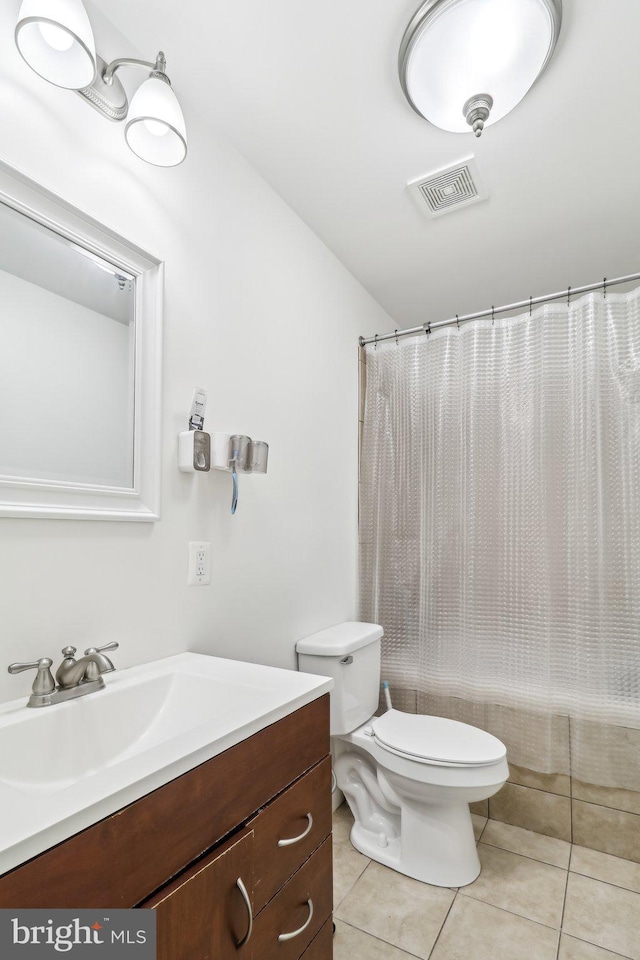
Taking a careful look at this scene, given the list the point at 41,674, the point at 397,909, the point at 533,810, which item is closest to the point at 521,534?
the point at 533,810

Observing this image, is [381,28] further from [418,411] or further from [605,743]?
[605,743]

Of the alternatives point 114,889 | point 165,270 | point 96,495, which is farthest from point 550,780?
point 165,270

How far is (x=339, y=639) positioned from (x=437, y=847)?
0.73 metres

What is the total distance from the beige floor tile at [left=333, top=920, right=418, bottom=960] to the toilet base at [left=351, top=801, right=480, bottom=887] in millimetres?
290

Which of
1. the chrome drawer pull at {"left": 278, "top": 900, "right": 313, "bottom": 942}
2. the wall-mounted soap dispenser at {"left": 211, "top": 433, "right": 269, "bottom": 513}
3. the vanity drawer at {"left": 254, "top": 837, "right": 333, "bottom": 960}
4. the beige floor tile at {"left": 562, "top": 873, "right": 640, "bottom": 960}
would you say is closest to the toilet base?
the beige floor tile at {"left": 562, "top": 873, "right": 640, "bottom": 960}

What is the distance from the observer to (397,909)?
58.7 inches

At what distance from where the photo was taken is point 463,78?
49.1 inches

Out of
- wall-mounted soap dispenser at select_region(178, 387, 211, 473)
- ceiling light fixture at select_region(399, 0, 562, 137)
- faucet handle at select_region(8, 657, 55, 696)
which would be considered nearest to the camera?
faucet handle at select_region(8, 657, 55, 696)

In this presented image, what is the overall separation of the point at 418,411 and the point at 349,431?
0.33 m

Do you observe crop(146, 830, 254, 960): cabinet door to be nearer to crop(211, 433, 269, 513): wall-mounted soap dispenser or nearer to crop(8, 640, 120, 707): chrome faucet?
crop(8, 640, 120, 707): chrome faucet

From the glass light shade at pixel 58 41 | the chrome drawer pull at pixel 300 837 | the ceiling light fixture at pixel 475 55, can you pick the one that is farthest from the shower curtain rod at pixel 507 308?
the chrome drawer pull at pixel 300 837

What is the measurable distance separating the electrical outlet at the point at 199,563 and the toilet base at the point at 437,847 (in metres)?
1.12

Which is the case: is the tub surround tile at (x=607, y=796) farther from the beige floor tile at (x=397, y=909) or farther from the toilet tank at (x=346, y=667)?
the toilet tank at (x=346, y=667)

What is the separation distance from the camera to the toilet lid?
5.14 ft
